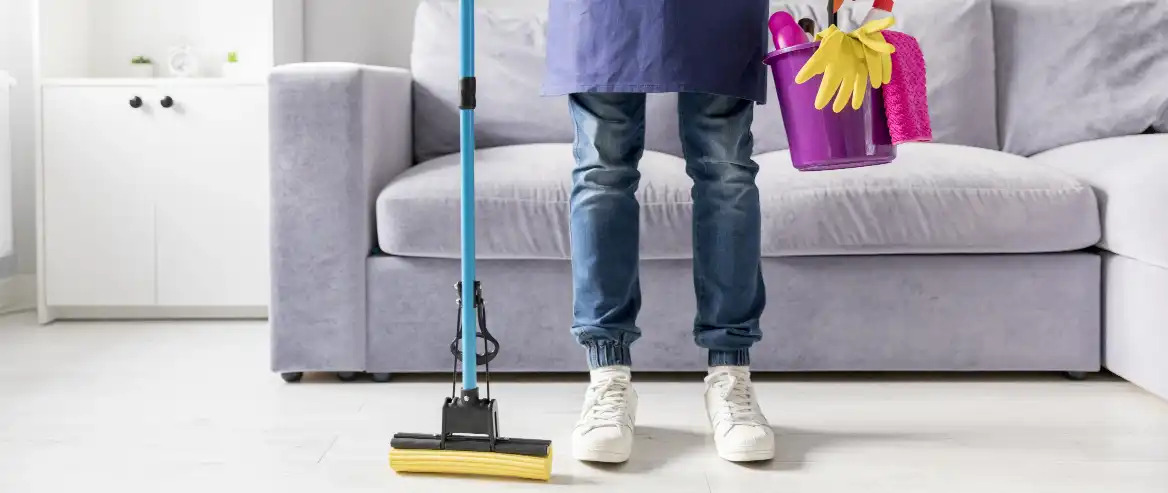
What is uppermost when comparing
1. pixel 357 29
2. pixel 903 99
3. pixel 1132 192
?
pixel 357 29

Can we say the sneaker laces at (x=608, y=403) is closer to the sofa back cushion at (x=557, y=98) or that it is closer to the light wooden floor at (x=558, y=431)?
the light wooden floor at (x=558, y=431)

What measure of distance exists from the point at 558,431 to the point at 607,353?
165 millimetres

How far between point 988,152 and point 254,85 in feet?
5.36

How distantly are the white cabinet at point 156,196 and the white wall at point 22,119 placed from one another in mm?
343

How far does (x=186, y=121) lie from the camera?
2.46 m

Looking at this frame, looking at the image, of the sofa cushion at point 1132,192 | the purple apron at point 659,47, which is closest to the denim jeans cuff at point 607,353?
the purple apron at point 659,47

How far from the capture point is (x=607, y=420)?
4.43ft

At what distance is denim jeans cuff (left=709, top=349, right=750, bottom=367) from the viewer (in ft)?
4.74

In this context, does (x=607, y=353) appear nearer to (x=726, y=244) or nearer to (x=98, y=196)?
(x=726, y=244)

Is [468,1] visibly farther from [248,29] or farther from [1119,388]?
[248,29]

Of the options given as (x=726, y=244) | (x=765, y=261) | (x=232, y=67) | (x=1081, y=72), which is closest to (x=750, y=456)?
(x=726, y=244)

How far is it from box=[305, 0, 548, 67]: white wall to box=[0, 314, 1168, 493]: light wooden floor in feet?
3.32

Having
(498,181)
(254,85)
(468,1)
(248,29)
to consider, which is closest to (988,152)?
(498,181)

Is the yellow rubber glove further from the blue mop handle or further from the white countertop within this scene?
the white countertop
